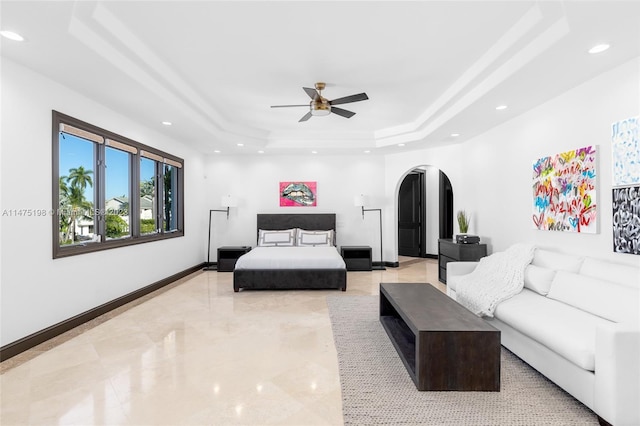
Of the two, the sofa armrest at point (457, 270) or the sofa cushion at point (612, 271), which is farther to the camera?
the sofa armrest at point (457, 270)

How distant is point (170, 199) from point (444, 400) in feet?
18.6

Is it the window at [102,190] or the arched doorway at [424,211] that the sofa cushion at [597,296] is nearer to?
the window at [102,190]

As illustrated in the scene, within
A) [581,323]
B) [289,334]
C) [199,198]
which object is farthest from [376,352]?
[199,198]

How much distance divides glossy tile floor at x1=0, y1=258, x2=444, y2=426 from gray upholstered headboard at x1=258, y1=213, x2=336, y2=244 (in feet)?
9.79

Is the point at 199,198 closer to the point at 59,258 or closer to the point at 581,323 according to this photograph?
the point at 59,258

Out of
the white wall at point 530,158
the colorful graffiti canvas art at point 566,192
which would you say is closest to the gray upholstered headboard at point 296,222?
the white wall at point 530,158

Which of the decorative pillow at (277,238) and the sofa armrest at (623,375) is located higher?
the decorative pillow at (277,238)

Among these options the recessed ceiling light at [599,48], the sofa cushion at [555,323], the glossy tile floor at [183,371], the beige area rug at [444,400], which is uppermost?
the recessed ceiling light at [599,48]

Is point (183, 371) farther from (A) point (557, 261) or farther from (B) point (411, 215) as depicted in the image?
(B) point (411, 215)

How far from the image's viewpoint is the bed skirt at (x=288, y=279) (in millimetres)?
5281

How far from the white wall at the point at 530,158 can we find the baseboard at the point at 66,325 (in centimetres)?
523

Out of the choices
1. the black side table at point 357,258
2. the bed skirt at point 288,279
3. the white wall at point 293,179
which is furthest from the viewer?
the white wall at point 293,179

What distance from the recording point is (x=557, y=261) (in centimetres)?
344

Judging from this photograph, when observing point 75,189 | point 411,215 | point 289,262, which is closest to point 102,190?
point 75,189
